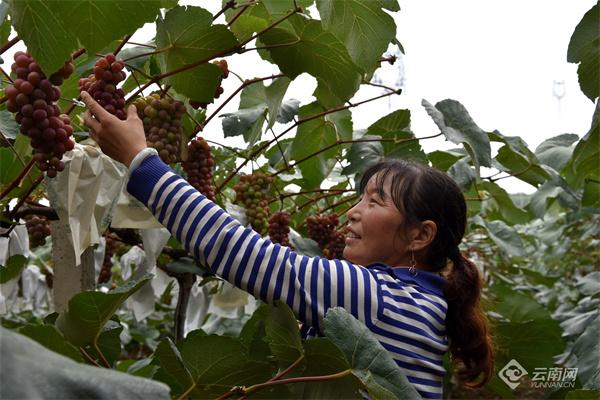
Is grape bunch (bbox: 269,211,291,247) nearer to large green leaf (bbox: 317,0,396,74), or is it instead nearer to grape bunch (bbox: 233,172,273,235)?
grape bunch (bbox: 233,172,273,235)

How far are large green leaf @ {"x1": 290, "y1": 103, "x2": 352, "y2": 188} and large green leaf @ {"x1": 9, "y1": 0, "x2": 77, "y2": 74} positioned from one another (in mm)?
1027

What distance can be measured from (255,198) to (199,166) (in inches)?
12.7

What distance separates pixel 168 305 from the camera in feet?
15.2

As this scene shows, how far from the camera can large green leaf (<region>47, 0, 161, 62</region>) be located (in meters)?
0.96

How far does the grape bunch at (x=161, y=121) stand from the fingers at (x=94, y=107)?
15 cm

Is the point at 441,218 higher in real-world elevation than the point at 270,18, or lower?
lower

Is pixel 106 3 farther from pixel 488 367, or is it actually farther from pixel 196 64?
pixel 488 367

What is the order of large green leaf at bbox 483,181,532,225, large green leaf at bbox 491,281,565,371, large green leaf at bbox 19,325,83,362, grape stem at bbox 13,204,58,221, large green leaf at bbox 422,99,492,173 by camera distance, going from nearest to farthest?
large green leaf at bbox 19,325,83,362
grape stem at bbox 13,204,58,221
large green leaf at bbox 422,99,492,173
large green leaf at bbox 491,281,565,371
large green leaf at bbox 483,181,532,225

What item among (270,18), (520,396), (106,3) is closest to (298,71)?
(270,18)

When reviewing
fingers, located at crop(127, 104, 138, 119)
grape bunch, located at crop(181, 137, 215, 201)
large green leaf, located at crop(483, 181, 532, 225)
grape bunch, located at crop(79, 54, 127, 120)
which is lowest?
large green leaf, located at crop(483, 181, 532, 225)

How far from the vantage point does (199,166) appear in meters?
1.46

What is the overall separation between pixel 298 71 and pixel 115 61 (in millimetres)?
463

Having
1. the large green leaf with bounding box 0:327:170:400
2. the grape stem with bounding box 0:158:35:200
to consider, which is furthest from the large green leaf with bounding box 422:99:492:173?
the large green leaf with bounding box 0:327:170:400

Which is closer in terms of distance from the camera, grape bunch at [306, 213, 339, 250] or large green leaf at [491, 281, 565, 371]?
grape bunch at [306, 213, 339, 250]
